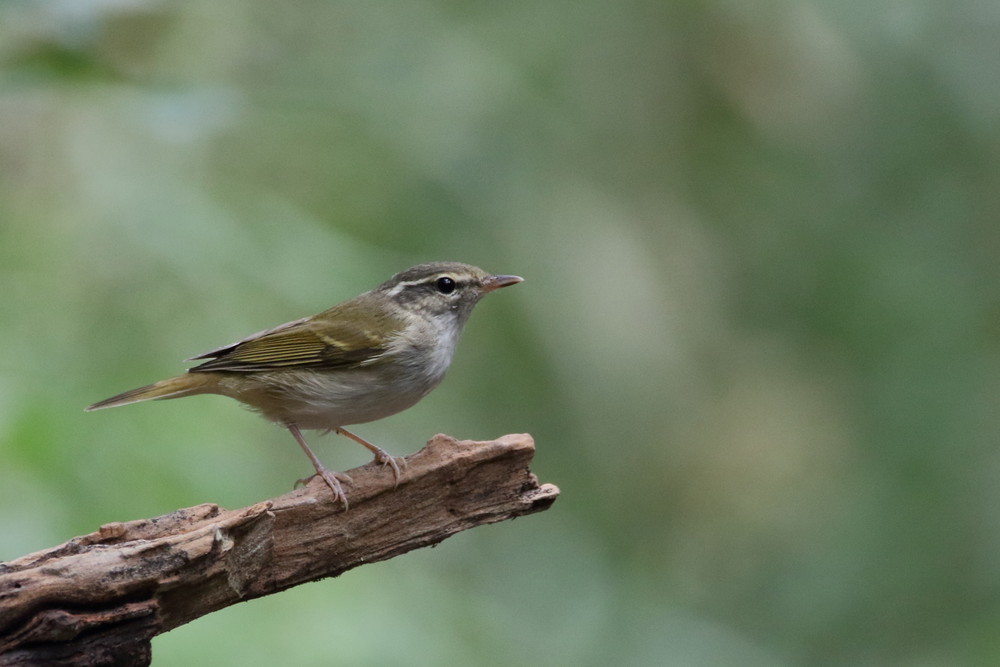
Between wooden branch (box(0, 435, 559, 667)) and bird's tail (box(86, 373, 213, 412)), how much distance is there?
87 cm

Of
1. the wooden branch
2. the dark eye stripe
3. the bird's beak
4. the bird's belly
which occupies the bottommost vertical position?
the wooden branch

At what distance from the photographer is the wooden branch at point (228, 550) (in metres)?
3.05

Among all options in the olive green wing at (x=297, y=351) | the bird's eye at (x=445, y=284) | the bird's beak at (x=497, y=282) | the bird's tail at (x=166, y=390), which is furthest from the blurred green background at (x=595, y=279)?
the bird's beak at (x=497, y=282)

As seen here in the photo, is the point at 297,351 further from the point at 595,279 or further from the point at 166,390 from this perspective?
the point at 595,279

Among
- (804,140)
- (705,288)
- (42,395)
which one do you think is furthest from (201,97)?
(804,140)

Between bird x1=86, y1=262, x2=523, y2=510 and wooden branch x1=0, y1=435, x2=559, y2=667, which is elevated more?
bird x1=86, y1=262, x2=523, y2=510

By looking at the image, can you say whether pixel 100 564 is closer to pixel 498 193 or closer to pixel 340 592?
pixel 340 592

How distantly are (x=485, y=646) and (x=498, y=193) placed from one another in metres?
2.96

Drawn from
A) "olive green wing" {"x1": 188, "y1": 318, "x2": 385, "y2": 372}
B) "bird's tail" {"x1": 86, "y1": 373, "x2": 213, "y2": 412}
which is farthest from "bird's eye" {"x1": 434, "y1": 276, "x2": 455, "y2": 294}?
"bird's tail" {"x1": 86, "y1": 373, "x2": 213, "y2": 412}

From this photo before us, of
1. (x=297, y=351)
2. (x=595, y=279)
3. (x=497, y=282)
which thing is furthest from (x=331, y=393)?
(x=595, y=279)

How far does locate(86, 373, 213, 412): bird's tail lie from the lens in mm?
4660

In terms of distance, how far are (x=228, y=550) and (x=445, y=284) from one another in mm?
2368

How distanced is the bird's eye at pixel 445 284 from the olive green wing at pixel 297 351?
51 centimetres

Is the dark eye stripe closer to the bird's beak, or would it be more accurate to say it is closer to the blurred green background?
the bird's beak
